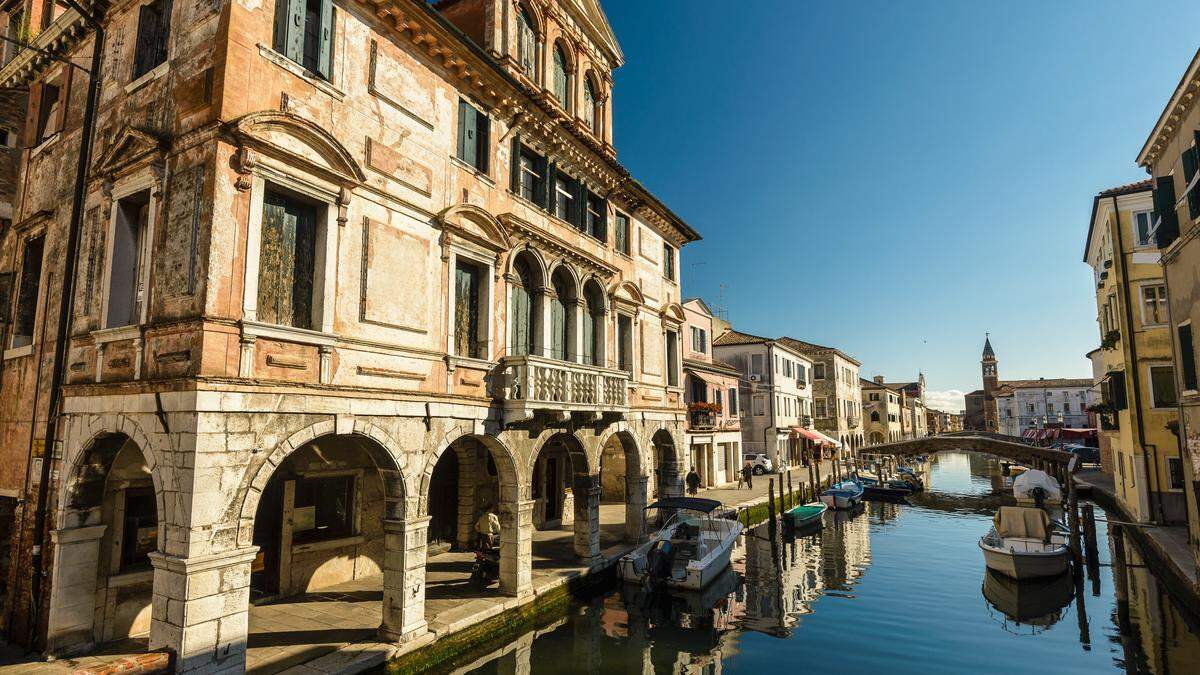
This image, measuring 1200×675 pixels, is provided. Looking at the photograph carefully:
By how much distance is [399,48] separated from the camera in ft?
38.8

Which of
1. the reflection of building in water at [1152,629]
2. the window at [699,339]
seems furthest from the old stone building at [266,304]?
the window at [699,339]

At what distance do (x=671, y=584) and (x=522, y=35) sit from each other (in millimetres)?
15441

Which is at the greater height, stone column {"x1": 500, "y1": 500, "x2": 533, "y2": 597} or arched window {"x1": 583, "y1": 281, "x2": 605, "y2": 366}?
arched window {"x1": 583, "y1": 281, "x2": 605, "y2": 366}

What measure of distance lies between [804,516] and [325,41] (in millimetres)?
25187

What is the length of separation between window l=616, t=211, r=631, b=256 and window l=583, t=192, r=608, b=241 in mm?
984

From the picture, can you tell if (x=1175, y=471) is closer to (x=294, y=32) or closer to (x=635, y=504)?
(x=635, y=504)

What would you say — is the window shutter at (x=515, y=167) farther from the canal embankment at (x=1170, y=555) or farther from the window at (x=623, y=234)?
the canal embankment at (x=1170, y=555)

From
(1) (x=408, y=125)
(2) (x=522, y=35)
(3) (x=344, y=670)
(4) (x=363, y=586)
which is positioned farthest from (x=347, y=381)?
(2) (x=522, y=35)

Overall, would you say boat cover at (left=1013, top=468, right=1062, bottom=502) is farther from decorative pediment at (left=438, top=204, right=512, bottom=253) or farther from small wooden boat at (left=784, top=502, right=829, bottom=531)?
decorative pediment at (left=438, top=204, right=512, bottom=253)

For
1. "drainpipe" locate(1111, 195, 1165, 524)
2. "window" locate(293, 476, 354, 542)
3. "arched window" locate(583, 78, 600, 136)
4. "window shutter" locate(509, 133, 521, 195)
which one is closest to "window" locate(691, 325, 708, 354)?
"arched window" locate(583, 78, 600, 136)

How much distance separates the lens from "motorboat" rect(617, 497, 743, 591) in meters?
16.3

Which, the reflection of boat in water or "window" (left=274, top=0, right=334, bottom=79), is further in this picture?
the reflection of boat in water

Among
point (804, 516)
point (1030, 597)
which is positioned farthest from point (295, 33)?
point (804, 516)

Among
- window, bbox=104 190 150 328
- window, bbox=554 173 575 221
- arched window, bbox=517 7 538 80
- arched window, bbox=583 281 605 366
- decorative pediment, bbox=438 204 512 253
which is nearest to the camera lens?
window, bbox=104 190 150 328
